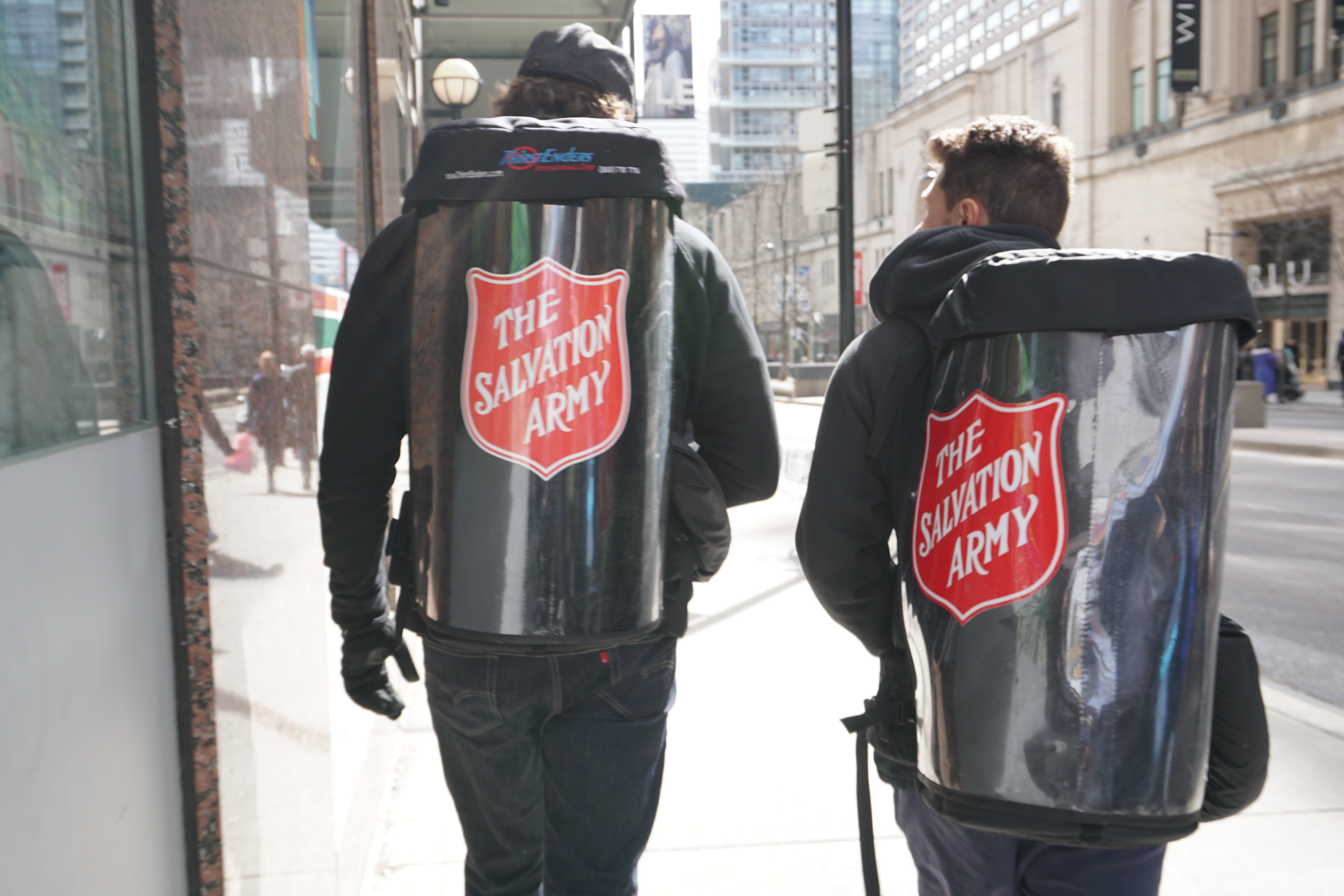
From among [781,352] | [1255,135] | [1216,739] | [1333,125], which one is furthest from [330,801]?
[781,352]

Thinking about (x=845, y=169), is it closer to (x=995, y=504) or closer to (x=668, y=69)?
(x=995, y=504)

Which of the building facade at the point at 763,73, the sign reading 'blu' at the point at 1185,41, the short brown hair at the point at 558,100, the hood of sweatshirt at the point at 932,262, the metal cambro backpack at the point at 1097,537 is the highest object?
the building facade at the point at 763,73

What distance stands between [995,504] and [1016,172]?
2.33 feet

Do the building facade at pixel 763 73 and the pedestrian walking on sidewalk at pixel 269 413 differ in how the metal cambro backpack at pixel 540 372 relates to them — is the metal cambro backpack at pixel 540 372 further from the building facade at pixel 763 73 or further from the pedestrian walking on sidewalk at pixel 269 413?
the building facade at pixel 763 73

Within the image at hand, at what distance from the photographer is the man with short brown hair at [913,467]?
1.69 meters

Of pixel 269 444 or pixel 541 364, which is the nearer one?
pixel 541 364

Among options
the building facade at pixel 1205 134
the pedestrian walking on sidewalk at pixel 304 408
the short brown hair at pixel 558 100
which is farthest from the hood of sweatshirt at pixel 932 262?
the building facade at pixel 1205 134

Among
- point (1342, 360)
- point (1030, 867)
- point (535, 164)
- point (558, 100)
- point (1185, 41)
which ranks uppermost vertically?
point (1185, 41)

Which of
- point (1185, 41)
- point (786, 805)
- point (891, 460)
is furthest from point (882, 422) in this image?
point (1185, 41)

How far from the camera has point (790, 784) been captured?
377cm

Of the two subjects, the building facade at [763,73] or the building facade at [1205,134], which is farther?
the building facade at [763,73]

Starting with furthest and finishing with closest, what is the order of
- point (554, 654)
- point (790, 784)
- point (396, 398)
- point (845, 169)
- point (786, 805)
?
point (845, 169) → point (790, 784) → point (786, 805) → point (396, 398) → point (554, 654)

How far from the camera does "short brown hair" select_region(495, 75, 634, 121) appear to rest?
6.29 ft

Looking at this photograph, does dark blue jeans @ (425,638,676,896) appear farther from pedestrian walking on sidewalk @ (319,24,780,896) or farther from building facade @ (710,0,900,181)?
building facade @ (710,0,900,181)
